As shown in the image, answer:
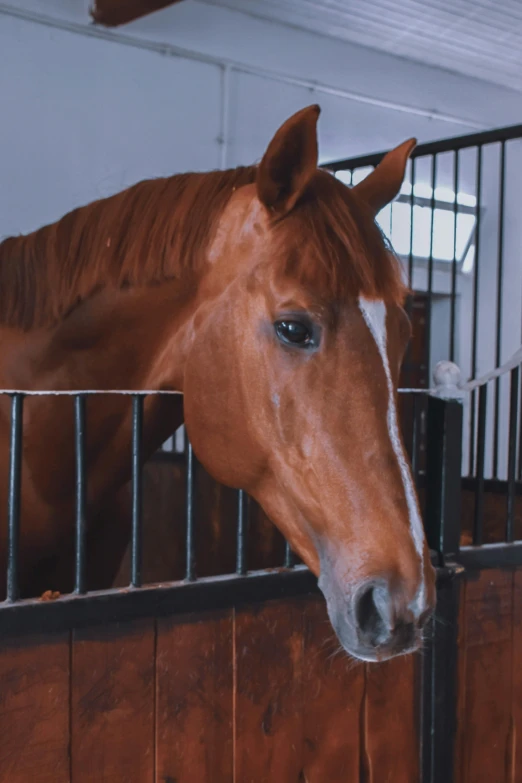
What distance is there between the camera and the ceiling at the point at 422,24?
3361mm

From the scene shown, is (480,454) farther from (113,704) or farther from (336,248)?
(113,704)

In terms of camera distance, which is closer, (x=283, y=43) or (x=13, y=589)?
(x=13, y=589)

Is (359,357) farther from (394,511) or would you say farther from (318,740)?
(318,740)

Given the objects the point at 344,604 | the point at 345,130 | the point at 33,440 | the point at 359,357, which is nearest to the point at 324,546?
the point at 344,604

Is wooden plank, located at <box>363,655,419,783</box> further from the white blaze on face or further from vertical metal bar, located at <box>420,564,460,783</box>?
the white blaze on face

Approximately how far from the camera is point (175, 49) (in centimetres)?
317

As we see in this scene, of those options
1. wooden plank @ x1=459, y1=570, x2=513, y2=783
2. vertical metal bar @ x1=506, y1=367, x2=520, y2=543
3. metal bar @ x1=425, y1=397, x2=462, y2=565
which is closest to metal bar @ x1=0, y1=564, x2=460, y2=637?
metal bar @ x1=425, y1=397, x2=462, y2=565

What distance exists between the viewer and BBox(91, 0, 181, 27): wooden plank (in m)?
2.70

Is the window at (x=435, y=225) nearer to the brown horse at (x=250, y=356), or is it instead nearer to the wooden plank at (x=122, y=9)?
the wooden plank at (x=122, y=9)

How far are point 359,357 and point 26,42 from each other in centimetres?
263

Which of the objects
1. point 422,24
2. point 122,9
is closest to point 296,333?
point 122,9

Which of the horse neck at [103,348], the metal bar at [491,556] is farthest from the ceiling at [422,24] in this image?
the metal bar at [491,556]

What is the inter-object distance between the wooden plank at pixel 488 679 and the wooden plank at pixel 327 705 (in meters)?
0.27

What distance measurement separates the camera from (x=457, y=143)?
2066 mm
